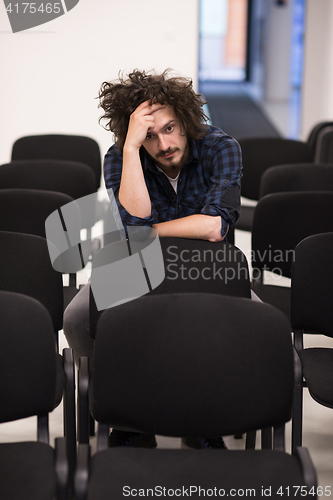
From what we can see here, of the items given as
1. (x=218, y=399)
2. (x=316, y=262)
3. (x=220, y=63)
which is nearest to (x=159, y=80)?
(x=316, y=262)

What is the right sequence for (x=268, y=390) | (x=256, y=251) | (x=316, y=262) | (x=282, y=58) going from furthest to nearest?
(x=282, y=58), (x=256, y=251), (x=316, y=262), (x=268, y=390)

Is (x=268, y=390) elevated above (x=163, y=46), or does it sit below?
below

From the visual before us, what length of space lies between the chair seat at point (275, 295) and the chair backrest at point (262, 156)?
133 centimetres

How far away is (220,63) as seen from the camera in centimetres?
1867

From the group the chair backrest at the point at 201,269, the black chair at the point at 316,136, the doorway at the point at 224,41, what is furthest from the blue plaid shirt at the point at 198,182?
the doorway at the point at 224,41

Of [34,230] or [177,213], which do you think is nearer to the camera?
[177,213]

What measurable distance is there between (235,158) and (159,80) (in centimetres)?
42

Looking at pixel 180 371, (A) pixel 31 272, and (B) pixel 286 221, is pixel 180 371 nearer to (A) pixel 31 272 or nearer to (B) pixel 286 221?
(A) pixel 31 272

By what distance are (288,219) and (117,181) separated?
2.73ft

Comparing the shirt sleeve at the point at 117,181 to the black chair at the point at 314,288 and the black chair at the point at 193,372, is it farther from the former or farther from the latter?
the black chair at the point at 193,372

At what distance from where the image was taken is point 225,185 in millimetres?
2059

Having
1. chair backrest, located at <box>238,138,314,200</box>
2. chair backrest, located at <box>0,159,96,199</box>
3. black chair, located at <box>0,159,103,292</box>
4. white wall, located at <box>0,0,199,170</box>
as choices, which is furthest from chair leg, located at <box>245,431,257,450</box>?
white wall, located at <box>0,0,199,170</box>

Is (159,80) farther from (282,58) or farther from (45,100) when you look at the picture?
(282,58)

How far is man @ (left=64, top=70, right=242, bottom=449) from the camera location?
6.64 ft
